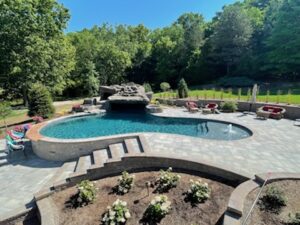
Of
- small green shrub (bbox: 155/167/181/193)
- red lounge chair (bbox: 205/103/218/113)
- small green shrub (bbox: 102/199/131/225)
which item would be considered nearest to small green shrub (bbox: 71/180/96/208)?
small green shrub (bbox: 102/199/131/225)

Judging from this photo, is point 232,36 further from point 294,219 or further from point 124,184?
point 294,219

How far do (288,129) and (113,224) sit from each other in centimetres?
1046

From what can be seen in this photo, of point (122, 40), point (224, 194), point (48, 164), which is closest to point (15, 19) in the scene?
point (48, 164)

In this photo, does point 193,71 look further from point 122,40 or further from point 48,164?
point 48,164

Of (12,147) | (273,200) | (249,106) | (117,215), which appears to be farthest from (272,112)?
(12,147)

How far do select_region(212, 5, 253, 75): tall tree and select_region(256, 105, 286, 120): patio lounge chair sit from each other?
A: 19739 millimetres

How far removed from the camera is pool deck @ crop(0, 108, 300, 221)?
270 inches

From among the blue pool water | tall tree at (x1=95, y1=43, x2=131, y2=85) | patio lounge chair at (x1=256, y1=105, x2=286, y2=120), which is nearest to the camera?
the blue pool water

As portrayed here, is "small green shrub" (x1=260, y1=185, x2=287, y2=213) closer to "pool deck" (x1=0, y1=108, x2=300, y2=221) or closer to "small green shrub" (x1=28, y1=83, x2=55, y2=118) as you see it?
"pool deck" (x1=0, y1=108, x2=300, y2=221)

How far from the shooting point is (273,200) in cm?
477

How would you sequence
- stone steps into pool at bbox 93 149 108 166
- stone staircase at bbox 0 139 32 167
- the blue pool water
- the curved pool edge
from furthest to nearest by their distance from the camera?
1. the blue pool water
2. stone staircase at bbox 0 139 32 167
3. the curved pool edge
4. stone steps into pool at bbox 93 149 108 166

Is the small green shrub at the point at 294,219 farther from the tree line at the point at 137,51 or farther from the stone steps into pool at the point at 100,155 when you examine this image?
the tree line at the point at 137,51

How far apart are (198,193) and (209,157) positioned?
8.62 feet

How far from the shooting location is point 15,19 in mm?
21297
